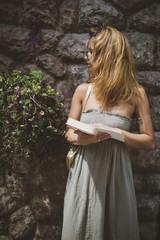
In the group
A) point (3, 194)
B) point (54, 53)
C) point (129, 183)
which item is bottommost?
point (3, 194)

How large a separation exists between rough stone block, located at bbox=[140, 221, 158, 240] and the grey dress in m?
0.59

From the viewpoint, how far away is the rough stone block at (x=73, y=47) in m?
1.85

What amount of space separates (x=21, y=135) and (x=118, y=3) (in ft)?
5.10

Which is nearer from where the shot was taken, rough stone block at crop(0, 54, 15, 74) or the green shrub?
the green shrub

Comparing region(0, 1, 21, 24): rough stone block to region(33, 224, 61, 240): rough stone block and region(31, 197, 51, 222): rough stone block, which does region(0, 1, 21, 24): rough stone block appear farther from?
region(33, 224, 61, 240): rough stone block

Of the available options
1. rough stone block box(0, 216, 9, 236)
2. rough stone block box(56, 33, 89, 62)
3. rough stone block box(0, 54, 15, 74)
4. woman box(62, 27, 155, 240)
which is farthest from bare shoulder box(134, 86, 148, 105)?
rough stone block box(0, 216, 9, 236)

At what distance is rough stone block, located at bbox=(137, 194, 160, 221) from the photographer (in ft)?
6.00

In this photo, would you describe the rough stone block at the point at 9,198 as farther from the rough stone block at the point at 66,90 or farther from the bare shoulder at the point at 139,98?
the bare shoulder at the point at 139,98

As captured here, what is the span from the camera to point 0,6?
5.96 feet

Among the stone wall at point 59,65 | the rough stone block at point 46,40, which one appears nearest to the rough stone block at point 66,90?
the stone wall at point 59,65

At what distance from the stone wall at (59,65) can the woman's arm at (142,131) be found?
1.52 ft

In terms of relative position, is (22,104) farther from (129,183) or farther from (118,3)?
(118,3)

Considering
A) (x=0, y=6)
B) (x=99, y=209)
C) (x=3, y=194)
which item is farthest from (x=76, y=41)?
(x=3, y=194)

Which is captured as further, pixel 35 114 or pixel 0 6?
pixel 0 6
